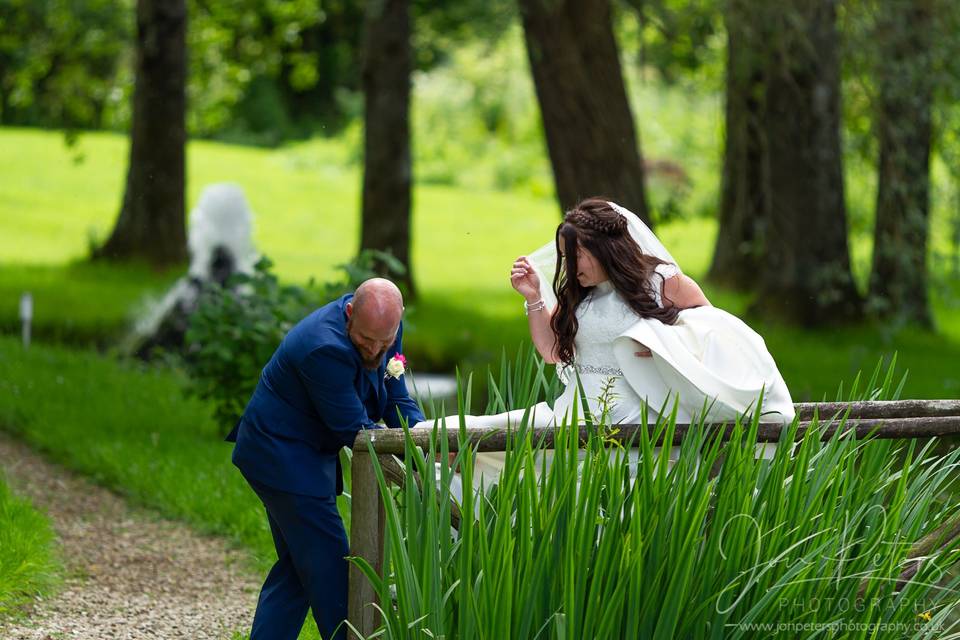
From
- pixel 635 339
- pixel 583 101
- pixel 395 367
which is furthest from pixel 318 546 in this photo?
pixel 583 101

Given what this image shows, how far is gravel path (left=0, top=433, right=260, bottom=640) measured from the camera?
5.46m

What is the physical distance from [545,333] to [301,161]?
25768mm

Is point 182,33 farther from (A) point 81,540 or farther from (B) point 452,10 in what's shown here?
(B) point 452,10

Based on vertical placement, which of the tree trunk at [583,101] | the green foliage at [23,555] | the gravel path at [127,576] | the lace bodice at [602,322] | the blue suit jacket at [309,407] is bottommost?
the gravel path at [127,576]

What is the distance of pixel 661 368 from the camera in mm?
4270

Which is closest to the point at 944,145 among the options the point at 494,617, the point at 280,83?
the point at 494,617

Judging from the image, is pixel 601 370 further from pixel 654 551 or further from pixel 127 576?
pixel 127 576

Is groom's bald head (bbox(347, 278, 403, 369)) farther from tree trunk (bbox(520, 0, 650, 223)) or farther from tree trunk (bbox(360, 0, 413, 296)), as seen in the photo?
tree trunk (bbox(360, 0, 413, 296))

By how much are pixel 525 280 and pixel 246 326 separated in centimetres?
379

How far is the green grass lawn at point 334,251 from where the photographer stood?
12555 millimetres

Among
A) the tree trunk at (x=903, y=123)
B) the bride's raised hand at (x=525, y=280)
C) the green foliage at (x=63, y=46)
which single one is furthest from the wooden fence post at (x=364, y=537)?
the green foliage at (x=63, y=46)

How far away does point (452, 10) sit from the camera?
108 ft

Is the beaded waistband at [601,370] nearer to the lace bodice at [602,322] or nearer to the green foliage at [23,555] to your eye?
the lace bodice at [602,322]

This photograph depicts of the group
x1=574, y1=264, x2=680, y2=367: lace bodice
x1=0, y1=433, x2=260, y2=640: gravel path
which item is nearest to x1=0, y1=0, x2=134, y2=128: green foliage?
x1=0, y1=433, x2=260, y2=640: gravel path
